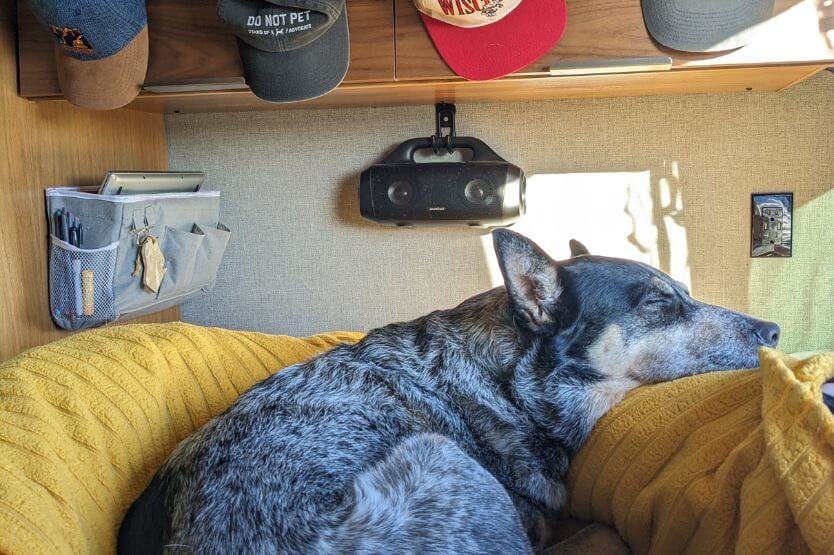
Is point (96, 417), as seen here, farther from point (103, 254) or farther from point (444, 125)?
point (444, 125)

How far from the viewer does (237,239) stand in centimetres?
293

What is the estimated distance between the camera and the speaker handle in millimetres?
2660

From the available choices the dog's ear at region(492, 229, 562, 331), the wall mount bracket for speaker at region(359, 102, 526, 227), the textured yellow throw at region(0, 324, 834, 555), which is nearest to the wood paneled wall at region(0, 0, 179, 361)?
the textured yellow throw at region(0, 324, 834, 555)

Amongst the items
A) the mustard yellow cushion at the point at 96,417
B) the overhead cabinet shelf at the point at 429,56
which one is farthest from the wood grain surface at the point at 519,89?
the mustard yellow cushion at the point at 96,417

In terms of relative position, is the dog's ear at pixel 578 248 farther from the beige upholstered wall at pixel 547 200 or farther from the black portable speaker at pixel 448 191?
the beige upholstered wall at pixel 547 200

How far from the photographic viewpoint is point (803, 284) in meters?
2.63

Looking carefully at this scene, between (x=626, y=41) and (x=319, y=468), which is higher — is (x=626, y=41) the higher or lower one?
the higher one

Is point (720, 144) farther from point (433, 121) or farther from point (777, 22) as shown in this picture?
point (433, 121)

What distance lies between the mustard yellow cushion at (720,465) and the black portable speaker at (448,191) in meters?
1.07

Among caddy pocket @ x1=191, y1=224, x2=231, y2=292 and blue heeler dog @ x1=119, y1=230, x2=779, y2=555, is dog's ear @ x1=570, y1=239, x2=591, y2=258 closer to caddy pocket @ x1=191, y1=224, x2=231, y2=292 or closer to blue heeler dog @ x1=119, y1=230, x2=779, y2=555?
blue heeler dog @ x1=119, y1=230, x2=779, y2=555

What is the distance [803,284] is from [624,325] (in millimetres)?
1335

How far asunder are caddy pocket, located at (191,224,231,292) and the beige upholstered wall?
0.16 metres

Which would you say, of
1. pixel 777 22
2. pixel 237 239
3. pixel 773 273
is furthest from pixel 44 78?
pixel 773 273

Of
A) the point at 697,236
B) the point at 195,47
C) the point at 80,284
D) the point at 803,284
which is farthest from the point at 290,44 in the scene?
the point at 803,284
